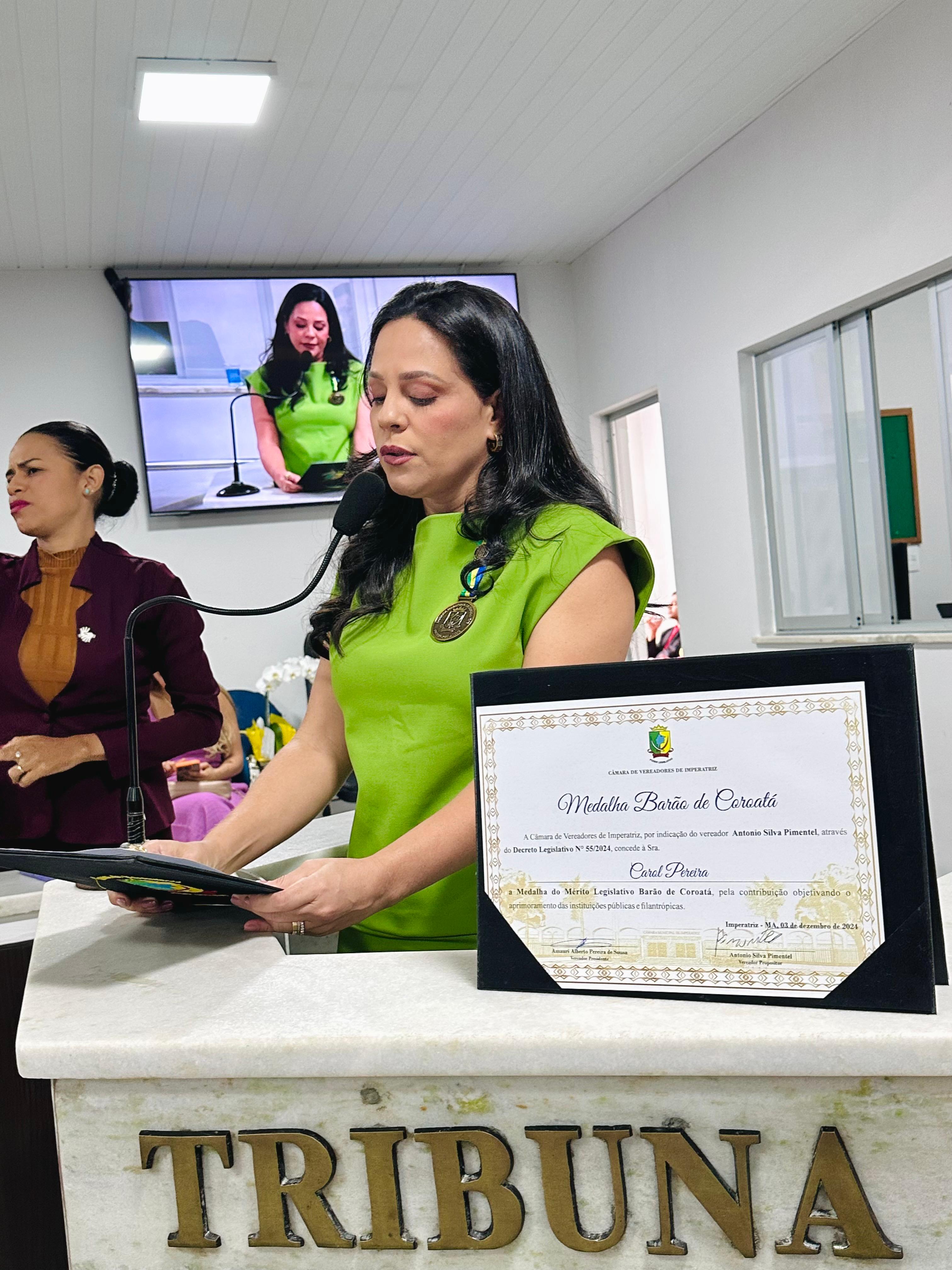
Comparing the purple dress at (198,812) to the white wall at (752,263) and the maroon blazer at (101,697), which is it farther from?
the white wall at (752,263)

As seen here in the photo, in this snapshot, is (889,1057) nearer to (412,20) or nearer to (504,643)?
(504,643)

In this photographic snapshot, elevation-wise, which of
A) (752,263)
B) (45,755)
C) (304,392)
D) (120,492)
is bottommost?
(45,755)

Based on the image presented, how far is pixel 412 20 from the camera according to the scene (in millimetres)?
4105

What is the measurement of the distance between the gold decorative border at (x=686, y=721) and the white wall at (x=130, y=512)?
5522mm

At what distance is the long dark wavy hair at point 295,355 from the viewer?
6598 mm

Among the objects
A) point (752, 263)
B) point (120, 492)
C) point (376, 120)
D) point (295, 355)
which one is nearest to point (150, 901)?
point (120, 492)

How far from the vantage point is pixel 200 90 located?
4480mm

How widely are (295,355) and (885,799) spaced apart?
627 cm

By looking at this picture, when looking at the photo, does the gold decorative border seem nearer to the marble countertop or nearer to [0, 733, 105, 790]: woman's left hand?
the marble countertop

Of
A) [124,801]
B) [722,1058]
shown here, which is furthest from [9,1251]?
[722,1058]

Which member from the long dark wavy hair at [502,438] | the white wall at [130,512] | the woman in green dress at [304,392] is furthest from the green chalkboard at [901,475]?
the long dark wavy hair at [502,438]

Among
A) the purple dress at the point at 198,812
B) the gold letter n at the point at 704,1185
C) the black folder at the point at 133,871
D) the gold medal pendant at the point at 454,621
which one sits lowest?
the purple dress at the point at 198,812

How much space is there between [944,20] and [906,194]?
573mm

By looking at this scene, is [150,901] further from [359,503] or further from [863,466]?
[863,466]
